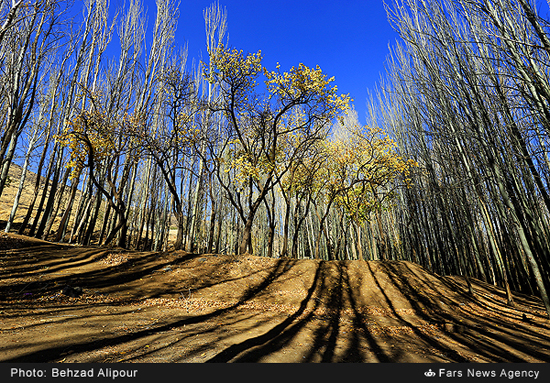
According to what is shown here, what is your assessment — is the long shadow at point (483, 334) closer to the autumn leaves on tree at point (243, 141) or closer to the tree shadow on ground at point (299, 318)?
the tree shadow on ground at point (299, 318)

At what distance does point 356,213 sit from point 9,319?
12636mm

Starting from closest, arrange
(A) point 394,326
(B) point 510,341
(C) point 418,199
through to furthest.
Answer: (B) point 510,341
(A) point 394,326
(C) point 418,199

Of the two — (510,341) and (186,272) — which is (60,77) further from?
(510,341)

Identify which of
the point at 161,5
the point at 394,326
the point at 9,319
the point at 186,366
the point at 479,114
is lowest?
the point at 394,326

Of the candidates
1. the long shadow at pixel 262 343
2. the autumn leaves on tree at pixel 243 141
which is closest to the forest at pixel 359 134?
the autumn leaves on tree at pixel 243 141

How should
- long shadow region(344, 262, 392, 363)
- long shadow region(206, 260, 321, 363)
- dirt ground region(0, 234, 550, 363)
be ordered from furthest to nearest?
long shadow region(344, 262, 392, 363) < dirt ground region(0, 234, 550, 363) < long shadow region(206, 260, 321, 363)

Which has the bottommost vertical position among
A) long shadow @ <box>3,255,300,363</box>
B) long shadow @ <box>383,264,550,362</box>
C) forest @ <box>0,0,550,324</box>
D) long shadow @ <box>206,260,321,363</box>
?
long shadow @ <box>383,264,550,362</box>

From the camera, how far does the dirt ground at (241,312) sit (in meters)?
3.23

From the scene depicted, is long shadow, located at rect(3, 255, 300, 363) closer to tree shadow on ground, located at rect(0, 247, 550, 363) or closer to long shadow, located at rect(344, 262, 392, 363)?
tree shadow on ground, located at rect(0, 247, 550, 363)

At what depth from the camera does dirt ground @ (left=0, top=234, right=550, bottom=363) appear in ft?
10.6

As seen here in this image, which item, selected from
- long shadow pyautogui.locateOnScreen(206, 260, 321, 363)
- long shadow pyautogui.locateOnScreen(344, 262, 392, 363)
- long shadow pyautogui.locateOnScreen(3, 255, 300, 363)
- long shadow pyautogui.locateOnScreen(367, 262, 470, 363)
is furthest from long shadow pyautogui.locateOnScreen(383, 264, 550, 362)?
long shadow pyautogui.locateOnScreen(3, 255, 300, 363)

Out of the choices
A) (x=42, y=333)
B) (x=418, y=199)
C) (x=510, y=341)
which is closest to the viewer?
(x=42, y=333)

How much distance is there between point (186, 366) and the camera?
2.62 meters

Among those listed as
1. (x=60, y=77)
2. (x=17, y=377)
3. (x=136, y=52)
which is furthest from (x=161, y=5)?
(x=17, y=377)
